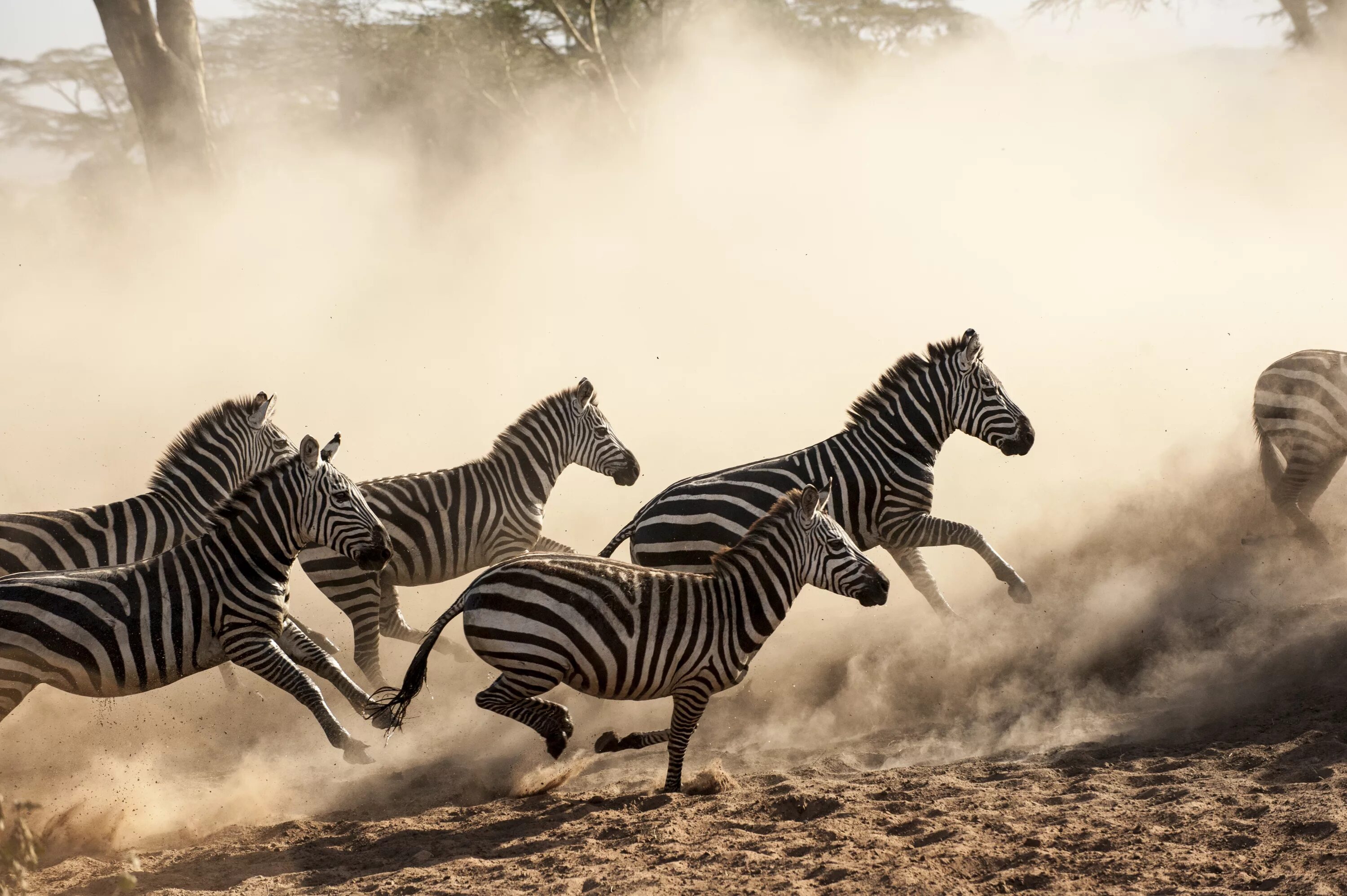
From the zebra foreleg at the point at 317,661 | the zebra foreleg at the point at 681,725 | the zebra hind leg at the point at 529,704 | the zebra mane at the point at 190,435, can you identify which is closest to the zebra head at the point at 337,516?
the zebra foreleg at the point at 317,661

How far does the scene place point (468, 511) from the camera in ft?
27.6

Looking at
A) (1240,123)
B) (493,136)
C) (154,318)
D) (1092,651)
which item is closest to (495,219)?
(493,136)

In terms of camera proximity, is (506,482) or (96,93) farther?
(96,93)

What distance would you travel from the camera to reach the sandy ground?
186 inches

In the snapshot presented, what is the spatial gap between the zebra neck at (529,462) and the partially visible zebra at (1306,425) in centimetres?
547

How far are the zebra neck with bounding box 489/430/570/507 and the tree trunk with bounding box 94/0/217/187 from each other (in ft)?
43.1

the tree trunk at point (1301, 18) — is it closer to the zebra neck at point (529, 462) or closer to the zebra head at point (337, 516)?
the zebra neck at point (529, 462)

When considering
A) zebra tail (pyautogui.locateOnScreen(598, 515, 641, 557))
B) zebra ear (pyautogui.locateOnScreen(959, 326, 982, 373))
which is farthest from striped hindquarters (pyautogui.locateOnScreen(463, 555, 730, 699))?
zebra ear (pyautogui.locateOnScreen(959, 326, 982, 373))

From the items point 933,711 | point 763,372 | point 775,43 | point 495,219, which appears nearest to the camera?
point 933,711

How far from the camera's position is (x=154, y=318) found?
18516mm

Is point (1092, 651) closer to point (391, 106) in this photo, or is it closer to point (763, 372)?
point (763, 372)

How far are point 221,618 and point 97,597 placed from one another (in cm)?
58

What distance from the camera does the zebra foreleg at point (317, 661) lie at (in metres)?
6.19

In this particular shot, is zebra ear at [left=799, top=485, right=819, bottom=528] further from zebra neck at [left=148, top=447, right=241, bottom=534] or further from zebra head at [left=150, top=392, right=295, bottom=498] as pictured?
zebra neck at [left=148, top=447, right=241, bottom=534]
